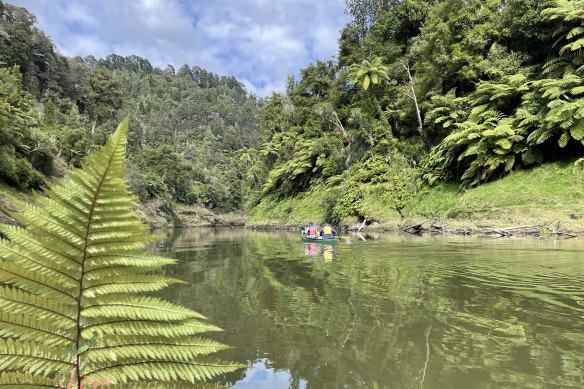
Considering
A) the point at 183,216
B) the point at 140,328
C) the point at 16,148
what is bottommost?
the point at 183,216

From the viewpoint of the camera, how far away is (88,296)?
4.03 ft

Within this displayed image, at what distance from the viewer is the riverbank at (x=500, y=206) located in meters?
17.9

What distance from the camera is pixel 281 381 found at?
433 centimetres

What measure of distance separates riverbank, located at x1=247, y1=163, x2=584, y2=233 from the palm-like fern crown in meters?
20.1

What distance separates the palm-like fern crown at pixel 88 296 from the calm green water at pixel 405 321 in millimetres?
3313

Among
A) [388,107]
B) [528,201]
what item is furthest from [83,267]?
[388,107]

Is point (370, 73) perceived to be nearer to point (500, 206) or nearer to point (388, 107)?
point (388, 107)

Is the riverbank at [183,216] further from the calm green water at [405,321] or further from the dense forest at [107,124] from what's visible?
the calm green water at [405,321]

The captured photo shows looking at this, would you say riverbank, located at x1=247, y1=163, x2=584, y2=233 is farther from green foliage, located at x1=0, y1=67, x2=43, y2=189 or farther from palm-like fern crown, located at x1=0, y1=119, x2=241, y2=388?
green foliage, located at x1=0, y1=67, x2=43, y2=189

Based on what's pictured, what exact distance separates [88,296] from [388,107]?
36.1 meters

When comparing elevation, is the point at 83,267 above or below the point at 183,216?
above

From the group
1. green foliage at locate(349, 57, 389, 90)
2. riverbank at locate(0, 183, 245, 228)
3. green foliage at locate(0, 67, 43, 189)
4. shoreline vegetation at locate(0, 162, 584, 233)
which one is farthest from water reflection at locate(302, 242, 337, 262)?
riverbank at locate(0, 183, 245, 228)

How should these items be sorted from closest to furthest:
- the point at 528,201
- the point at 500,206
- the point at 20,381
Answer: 1. the point at 20,381
2. the point at 528,201
3. the point at 500,206

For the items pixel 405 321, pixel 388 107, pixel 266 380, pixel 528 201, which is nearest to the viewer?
pixel 266 380
